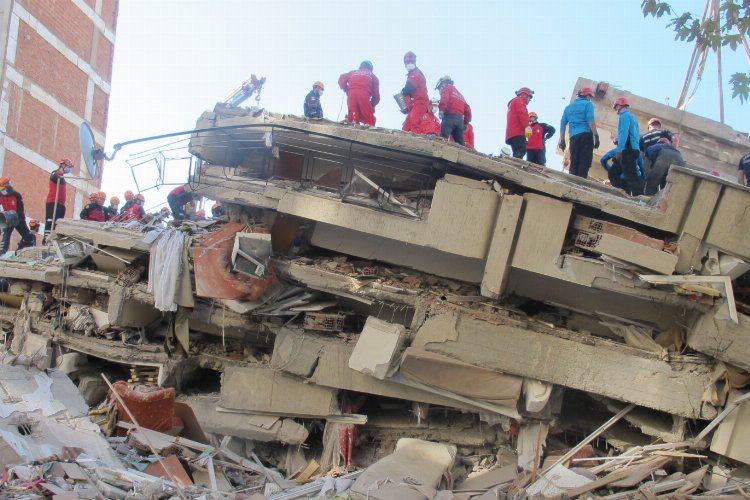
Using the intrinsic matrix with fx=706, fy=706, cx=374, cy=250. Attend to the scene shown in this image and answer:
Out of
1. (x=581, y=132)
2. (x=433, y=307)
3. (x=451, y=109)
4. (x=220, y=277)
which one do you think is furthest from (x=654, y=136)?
(x=220, y=277)

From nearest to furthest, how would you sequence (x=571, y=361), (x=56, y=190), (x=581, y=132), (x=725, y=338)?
(x=725, y=338)
(x=571, y=361)
(x=581, y=132)
(x=56, y=190)

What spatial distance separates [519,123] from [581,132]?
1028 mm

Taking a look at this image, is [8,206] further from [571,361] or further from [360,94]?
[571,361]

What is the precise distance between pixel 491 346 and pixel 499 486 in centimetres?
146

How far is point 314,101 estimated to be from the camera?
11.3 metres

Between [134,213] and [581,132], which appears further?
[134,213]

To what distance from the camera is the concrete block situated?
25.9ft

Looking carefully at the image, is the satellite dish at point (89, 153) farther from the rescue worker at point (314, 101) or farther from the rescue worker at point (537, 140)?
the rescue worker at point (537, 140)

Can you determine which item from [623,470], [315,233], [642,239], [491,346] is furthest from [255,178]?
[623,470]

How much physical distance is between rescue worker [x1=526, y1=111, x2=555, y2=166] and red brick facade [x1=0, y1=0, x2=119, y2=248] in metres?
19.2

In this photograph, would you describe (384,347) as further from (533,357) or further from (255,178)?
(255,178)

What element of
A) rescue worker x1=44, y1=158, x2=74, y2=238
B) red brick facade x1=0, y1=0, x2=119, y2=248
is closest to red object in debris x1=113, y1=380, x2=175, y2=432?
rescue worker x1=44, y1=158, x2=74, y2=238

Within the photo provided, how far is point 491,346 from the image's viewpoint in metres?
7.76

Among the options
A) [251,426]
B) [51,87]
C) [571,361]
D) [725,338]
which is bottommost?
[251,426]
